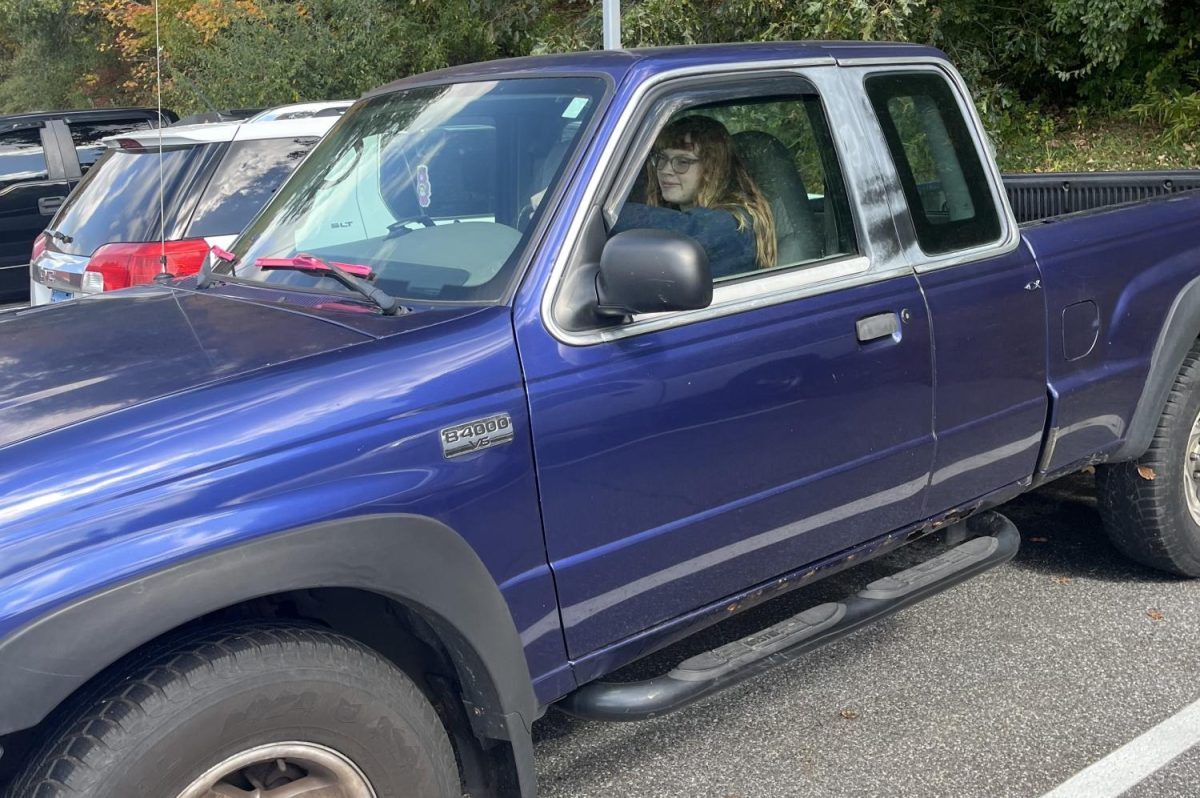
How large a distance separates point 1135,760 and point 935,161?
6.08ft

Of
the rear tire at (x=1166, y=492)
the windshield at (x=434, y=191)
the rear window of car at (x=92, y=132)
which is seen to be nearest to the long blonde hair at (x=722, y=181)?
the windshield at (x=434, y=191)

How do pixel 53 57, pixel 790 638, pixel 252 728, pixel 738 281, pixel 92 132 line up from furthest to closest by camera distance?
pixel 53 57
pixel 92 132
pixel 790 638
pixel 738 281
pixel 252 728

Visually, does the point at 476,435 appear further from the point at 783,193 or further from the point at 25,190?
the point at 25,190

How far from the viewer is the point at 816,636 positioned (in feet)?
11.3

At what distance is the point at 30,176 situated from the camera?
1098cm

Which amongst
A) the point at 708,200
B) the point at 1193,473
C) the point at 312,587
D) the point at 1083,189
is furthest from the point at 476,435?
the point at 1083,189

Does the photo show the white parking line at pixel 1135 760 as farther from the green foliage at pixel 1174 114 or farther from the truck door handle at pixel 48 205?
the truck door handle at pixel 48 205

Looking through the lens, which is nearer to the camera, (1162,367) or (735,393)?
(735,393)

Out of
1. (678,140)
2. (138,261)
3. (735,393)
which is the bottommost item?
(138,261)

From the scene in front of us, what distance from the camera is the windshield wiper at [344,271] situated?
9.64 ft

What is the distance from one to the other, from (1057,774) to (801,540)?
97cm

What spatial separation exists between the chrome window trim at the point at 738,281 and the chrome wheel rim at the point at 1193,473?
5.74ft

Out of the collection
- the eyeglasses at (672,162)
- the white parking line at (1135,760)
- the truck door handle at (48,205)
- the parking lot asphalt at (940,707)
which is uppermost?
the eyeglasses at (672,162)

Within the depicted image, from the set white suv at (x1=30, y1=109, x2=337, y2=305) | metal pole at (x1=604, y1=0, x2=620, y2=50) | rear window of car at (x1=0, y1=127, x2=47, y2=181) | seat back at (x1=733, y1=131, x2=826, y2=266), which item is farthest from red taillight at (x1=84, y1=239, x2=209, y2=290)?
rear window of car at (x1=0, y1=127, x2=47, y2=181)
